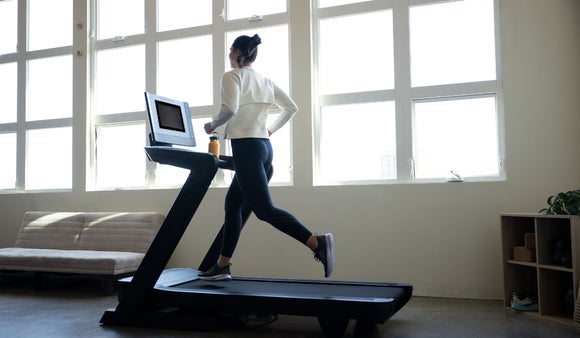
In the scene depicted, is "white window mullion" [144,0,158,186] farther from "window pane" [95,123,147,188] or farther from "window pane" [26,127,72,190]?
"window pane" [26,127,72,190]

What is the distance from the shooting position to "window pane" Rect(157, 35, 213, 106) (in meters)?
5.18

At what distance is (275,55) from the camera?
4949 millimetres

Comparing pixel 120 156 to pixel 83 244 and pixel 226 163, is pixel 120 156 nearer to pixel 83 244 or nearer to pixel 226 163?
pixel 83 244

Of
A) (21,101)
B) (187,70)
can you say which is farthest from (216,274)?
(21,101)

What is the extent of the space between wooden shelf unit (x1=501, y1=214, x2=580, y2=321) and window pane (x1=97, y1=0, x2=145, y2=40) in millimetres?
4006

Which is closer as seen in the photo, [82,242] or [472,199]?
[472,199]

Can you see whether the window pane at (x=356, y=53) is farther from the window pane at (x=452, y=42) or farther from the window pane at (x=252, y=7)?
the window pane at (x=252, y=7)

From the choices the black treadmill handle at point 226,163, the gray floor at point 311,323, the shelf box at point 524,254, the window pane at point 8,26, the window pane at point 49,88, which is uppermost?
the window pane at point 8,26

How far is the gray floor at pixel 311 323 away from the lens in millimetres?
2947

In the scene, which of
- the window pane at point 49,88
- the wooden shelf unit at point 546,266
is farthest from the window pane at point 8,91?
the wooden shelf unit at point 546,266

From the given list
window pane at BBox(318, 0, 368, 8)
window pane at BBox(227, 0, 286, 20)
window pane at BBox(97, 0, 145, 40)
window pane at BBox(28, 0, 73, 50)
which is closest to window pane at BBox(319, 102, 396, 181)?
window pane at BBox(318, 0, 368, 8)

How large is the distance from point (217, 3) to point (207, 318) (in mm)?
3191

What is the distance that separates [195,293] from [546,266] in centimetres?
215

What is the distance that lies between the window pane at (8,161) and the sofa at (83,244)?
0.81 metres
